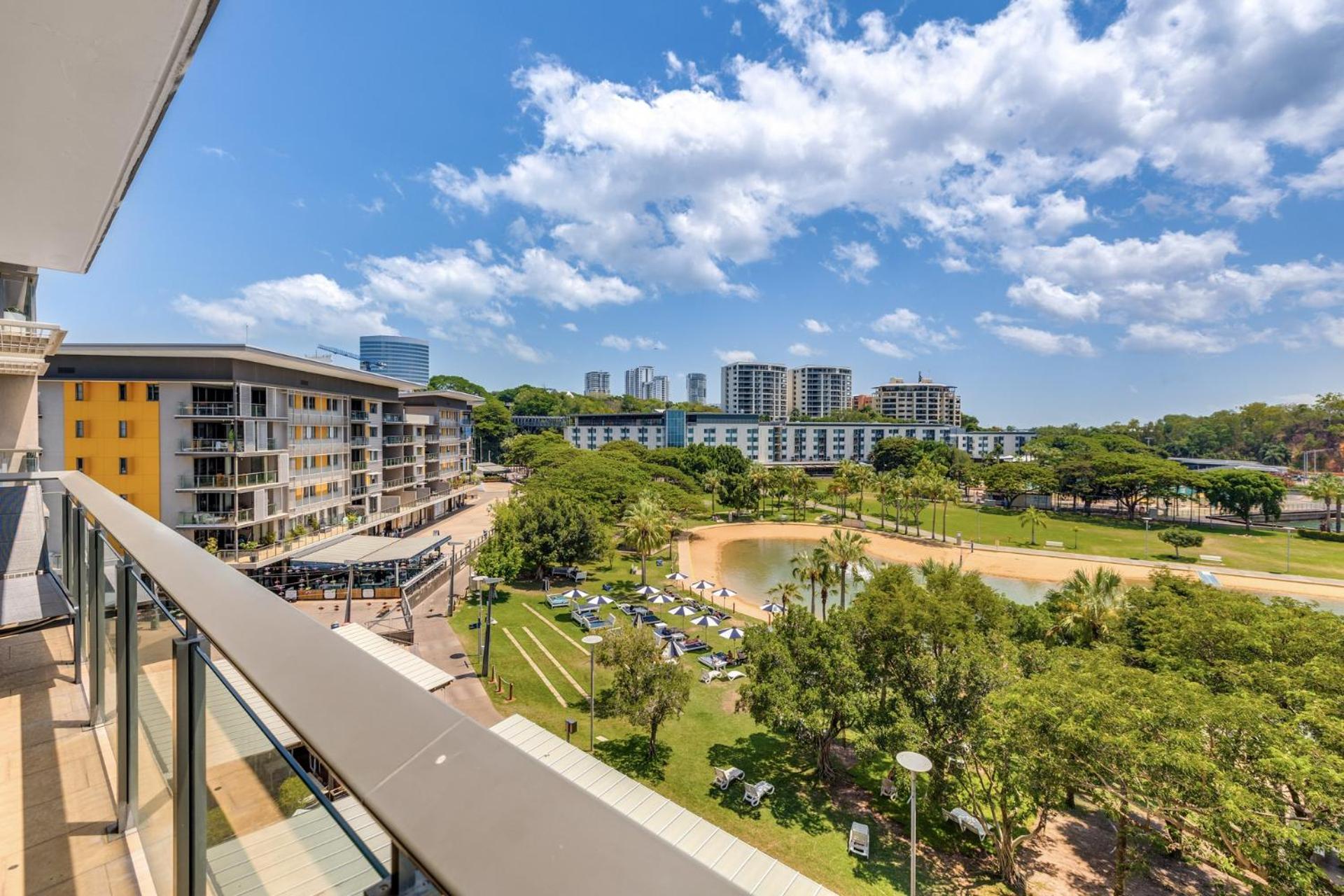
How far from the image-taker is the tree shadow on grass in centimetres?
1452

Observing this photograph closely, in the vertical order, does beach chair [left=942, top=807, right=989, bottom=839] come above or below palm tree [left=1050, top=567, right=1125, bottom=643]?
below

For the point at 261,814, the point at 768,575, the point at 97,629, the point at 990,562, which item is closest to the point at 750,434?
the point at 990,562

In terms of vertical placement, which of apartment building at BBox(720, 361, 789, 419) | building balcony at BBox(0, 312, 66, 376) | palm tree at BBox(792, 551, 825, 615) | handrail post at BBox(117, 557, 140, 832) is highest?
apartment building at BBox(720, 361, 789, 419)

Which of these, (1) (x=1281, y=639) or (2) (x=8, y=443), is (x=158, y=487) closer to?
(2) (x=8, y=443)

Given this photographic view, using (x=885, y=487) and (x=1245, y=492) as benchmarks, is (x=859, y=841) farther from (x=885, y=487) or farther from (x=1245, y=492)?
(x=1245, y=492)

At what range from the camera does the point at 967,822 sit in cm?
1336

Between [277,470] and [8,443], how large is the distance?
22.8m

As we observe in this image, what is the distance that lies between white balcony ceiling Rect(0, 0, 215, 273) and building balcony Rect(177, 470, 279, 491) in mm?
26499

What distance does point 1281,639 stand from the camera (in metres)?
13.8

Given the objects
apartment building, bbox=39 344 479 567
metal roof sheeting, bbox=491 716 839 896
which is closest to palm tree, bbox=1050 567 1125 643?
metal roof sheeting, bbox=491 716 839 896

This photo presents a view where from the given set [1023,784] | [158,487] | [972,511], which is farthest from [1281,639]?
[972,511]

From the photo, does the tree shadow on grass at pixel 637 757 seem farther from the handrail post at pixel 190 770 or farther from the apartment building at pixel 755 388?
the apartment building at pixel 755 388

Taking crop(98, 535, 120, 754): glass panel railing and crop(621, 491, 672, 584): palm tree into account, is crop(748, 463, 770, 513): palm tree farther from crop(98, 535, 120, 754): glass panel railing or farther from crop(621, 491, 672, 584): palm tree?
crop(98, 535, 120, 754): glass panel railing

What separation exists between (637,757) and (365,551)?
15833mm
